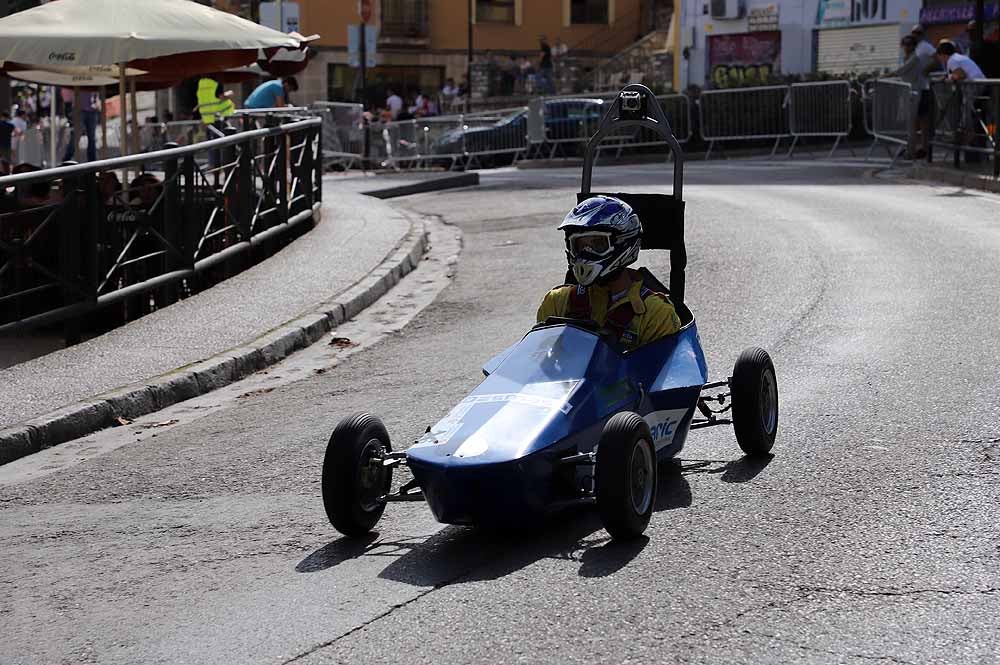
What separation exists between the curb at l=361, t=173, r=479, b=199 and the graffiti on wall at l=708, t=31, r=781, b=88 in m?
18.9

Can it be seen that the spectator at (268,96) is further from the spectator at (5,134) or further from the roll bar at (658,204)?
the roll bar at (658,204)

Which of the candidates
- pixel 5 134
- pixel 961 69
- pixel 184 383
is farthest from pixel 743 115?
pixel 184 383

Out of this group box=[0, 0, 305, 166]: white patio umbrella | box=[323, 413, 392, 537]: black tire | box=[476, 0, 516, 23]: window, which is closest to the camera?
box=[323, 413, 392, 537]: black tire

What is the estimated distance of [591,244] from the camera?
638cm

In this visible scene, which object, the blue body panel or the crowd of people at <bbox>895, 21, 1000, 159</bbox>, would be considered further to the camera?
the crowd of people at <bbox>895, 21, 1000, 159</bbox>

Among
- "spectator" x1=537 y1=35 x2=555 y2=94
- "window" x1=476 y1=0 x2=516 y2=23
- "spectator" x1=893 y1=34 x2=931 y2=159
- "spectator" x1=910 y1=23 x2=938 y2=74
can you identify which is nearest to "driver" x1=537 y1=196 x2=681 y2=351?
"spectator" x1=893 y1=34 x2=931 y2=159

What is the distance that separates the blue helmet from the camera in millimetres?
6319

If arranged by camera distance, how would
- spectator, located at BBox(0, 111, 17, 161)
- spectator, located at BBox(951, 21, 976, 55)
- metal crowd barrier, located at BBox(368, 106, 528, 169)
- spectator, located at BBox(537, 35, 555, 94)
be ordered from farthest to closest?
1. spectator, located at BBox(537, 35, 555, 94)
2. metal crowd barrier, located at BBox(368, 106, 528, 169)
3. spectator, located at BBox(951, 21, 976, 55)
4. spectator, located at BBox(0, 111, 17, 161)

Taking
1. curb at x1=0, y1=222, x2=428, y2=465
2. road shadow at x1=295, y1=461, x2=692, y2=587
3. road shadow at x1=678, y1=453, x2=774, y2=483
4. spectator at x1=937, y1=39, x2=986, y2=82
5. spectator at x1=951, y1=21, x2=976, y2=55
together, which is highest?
spectator at x1=951, y1=21, x2=976, y2=55

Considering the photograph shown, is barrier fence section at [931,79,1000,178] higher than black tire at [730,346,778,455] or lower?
higher

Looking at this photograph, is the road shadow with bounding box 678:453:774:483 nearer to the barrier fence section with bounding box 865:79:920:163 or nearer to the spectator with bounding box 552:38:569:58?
the barrier fence section with bounding box 865:79:920:163

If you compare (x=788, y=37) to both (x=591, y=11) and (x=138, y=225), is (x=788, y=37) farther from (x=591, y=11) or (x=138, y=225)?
(x=138, y=225)

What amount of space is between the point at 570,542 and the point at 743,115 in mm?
24552

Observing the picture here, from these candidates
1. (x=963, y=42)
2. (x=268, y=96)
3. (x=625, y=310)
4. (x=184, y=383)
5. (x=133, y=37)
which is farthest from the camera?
Answer: (x=963, y=42)
